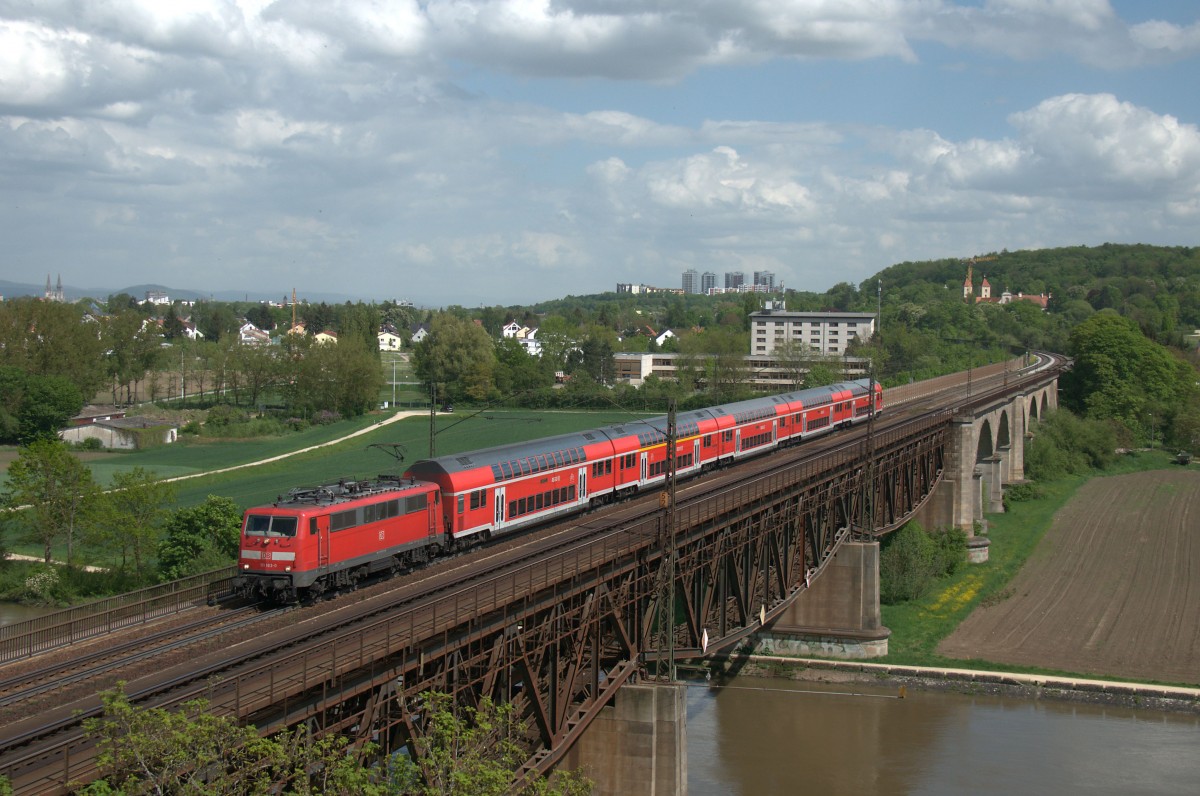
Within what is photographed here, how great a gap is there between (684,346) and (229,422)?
71.7 metres

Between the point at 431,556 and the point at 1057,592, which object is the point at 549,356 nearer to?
the point at 1057,592

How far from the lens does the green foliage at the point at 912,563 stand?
6644 cm

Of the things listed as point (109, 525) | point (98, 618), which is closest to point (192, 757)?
point (98, 618)

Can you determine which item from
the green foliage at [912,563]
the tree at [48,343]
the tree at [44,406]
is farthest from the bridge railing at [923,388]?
the tree at [48,343]

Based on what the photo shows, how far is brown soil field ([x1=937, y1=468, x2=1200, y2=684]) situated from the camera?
56812mm

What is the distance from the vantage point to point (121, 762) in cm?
1711

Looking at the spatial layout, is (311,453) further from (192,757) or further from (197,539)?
(192,757)

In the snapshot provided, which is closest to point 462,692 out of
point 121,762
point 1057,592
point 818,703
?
point 121,762

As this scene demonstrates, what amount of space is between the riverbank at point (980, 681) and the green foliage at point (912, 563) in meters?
10.7

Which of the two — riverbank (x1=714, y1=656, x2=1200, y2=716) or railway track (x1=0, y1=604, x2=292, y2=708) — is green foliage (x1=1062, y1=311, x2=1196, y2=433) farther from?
railway track (x1=0, y1=604, x2=292, y2=708)

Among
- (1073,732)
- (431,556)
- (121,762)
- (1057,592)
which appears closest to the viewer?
(121,762)

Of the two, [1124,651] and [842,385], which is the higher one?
[842,385]

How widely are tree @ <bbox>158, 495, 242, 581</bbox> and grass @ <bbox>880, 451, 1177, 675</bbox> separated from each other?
111 ft

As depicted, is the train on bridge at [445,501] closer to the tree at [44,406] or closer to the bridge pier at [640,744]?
the bridge pier at [640,744]
